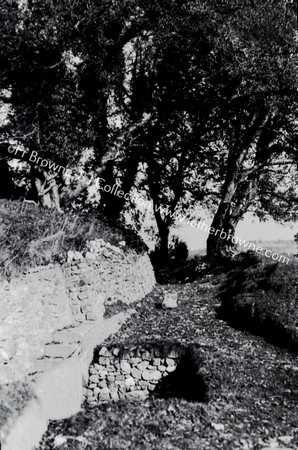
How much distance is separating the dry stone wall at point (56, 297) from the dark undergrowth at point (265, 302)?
3371 mm

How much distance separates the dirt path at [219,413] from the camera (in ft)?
22.4

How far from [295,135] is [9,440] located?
17.8 m

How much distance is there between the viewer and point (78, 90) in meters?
15.7

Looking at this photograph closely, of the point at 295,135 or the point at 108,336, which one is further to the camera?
the point at 295,135

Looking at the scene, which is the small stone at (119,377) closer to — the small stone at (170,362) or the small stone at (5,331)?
the small stone at (170,362)

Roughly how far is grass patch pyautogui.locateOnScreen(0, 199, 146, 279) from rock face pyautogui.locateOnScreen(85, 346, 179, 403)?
9.05 ft

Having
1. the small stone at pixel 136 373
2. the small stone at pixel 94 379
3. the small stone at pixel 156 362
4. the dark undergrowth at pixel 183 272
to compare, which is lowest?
the small stone at pixel 94 379

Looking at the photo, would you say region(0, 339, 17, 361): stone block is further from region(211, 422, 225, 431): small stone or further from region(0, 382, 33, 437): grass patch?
region(211, 422, 225, 431): small stone

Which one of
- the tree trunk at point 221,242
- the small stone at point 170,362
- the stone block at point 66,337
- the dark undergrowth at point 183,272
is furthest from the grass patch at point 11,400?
the tree trunk at point 221,242

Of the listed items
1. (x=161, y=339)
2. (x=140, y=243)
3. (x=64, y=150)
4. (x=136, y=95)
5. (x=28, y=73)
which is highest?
(x=136, y=95)

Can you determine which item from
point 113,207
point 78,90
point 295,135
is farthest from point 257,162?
point 78,90

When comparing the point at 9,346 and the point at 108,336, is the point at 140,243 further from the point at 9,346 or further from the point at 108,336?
the point at 9,346

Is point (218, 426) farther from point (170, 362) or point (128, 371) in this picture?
point (128, 371)

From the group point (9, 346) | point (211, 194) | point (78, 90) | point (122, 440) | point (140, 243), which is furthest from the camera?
point (211, 194)
